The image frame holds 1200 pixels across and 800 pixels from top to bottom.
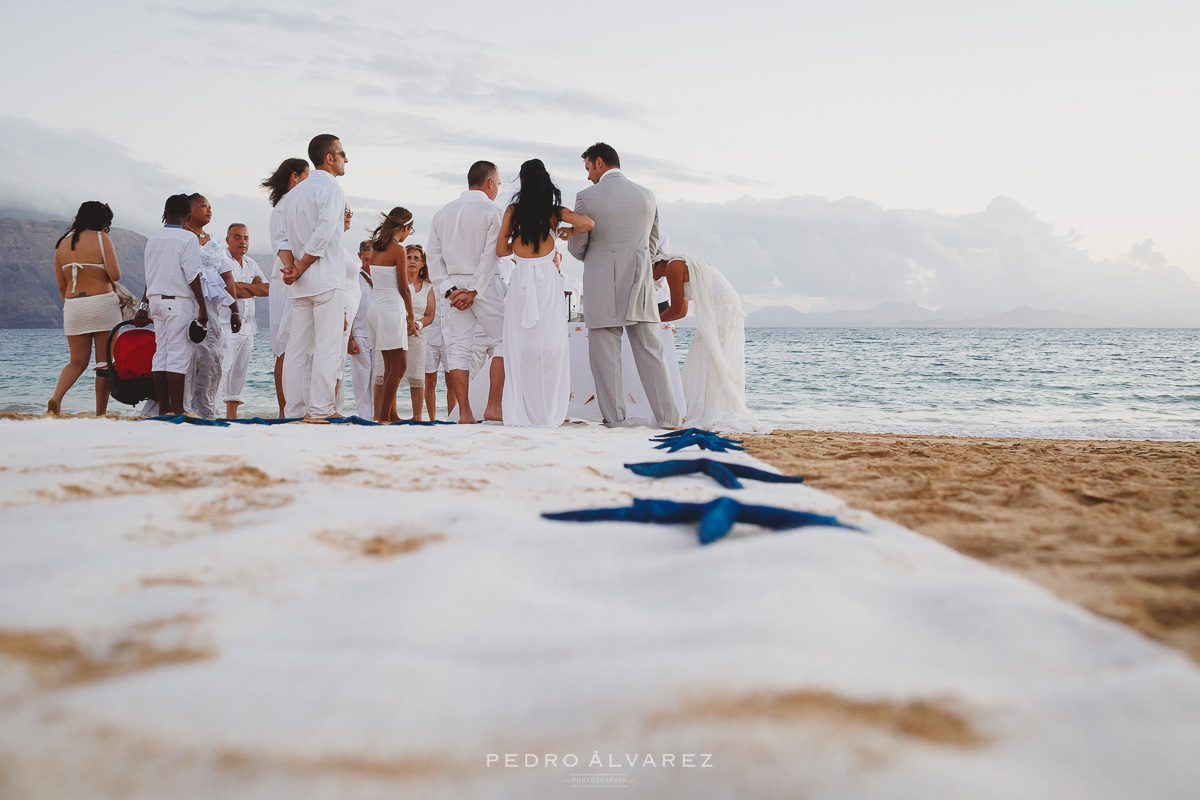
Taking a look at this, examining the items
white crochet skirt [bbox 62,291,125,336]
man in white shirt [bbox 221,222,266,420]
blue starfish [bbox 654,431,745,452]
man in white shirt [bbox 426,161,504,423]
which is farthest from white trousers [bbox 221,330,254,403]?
blue starfish [bbox 654,431,745,452]

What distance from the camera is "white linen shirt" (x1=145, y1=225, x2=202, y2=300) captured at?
224 inches

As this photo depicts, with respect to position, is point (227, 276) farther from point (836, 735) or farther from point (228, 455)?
point (836, 735)

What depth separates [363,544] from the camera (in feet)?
5.15

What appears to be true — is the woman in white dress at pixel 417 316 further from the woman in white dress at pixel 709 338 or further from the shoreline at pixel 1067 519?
the shoreline at pixel 1067 519

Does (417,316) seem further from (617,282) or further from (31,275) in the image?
(31,275)

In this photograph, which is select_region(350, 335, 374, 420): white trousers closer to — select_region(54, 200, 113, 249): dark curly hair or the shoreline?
select_region(54, 200, 113, 249): dark curly hair

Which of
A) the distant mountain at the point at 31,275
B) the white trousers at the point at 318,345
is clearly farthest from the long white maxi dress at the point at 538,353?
the distant mountain at the point at 31,275

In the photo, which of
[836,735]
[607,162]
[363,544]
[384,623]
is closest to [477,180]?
[607,162]

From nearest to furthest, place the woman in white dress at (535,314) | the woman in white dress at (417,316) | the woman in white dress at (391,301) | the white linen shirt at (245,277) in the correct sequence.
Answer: the woman in white dress at (535,314) → the woman in white dress at (391,301) → the white linen shirt at (245,277) → the woman in white dress at (417,316)

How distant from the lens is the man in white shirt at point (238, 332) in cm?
679

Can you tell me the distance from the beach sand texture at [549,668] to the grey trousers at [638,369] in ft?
12.1

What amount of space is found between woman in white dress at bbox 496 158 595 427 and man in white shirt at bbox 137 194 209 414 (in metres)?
2.58

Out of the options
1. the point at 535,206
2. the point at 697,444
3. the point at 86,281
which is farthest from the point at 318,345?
the point at 697,444

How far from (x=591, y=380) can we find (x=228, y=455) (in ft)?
13.4
